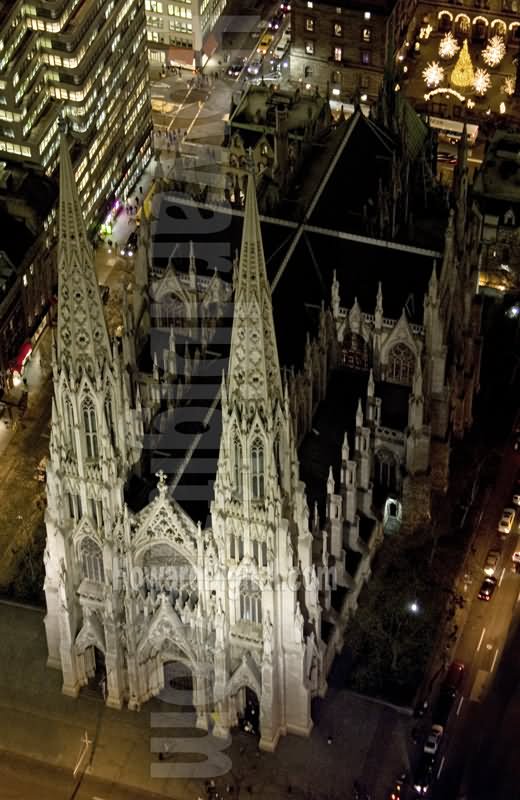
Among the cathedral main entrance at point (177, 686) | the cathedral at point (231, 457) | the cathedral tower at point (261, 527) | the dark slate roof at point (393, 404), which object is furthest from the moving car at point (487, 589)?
the cathedral main entrance at point (177, 686)

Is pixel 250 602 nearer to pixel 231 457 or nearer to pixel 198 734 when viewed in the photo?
pixel 198 734

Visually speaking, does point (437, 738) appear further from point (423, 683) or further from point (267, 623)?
point (267, 623)

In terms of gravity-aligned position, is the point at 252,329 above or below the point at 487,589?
above

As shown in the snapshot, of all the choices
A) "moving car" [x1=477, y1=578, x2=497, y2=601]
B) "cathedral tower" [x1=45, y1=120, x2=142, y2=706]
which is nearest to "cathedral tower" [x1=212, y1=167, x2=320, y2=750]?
"cathedral tower" [x1=45, y1=120, x2=142, y2=706]

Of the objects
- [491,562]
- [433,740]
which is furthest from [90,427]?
[491,562]

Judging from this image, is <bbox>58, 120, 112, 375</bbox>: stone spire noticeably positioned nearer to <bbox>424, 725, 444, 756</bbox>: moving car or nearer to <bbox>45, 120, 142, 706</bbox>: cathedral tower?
<bbox>45, 120, 142, 706</bbox>: cathedral tower
